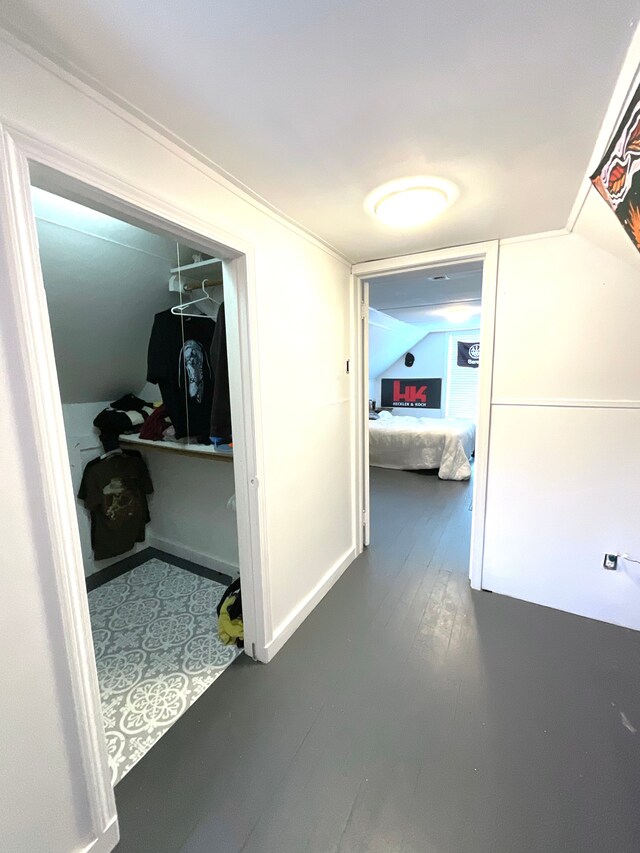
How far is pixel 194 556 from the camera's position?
270 cm

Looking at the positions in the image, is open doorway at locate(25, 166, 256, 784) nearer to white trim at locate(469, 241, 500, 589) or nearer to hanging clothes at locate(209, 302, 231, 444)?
hanging clothes at locate(209, 302, 231, 444)

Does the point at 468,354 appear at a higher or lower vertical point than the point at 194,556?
higher

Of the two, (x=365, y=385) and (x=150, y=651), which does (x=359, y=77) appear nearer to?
(x=365, y=385)

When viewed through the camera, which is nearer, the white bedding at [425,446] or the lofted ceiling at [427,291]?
the lofted ceiling at [427,291]

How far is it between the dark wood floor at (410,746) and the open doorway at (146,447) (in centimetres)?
25

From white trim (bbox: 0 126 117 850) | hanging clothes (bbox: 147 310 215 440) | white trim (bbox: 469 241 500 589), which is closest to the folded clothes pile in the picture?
hanging clothes (bbox: 147 310 215 440)

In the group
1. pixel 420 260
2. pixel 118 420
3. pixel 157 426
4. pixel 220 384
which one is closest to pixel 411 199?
pixel 420 260

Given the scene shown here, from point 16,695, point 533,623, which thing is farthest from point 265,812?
point 533,623

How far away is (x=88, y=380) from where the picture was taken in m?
2.40

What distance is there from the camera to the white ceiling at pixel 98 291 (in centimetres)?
160

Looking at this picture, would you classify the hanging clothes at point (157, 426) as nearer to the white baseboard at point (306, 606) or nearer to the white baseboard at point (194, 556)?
the white baseboard at point (194, 556)

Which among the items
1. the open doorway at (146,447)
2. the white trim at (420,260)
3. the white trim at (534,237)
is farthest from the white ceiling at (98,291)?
the white trim at (534,237)

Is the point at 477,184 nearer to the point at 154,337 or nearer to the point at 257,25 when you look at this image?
the point at 257,25

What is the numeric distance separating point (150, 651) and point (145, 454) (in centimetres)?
146
